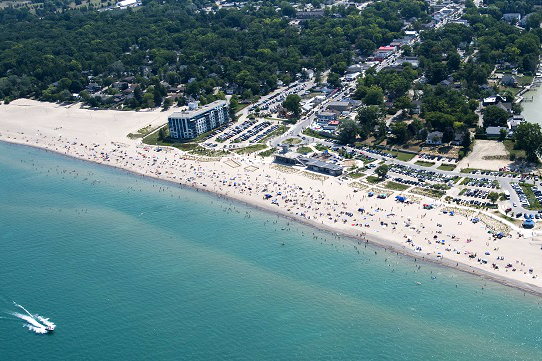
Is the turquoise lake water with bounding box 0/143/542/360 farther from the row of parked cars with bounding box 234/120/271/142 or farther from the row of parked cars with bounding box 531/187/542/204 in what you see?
the row of parked cars with bounding box 234/120/271/142

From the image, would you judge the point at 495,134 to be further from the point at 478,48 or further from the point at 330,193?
the point at 478,48

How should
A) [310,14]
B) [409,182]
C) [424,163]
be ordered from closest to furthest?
[409,182] < [424,163] < [310,14]

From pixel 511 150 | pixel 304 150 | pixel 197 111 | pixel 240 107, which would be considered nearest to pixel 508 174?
pixel 511 150

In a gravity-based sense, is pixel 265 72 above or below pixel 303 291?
above

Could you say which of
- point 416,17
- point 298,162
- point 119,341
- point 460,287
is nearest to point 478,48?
point 416,17

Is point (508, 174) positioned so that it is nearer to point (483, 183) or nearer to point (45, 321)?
point (483, 183)

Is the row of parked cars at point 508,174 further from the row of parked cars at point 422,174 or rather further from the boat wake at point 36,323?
the boat wake at point 36,323
